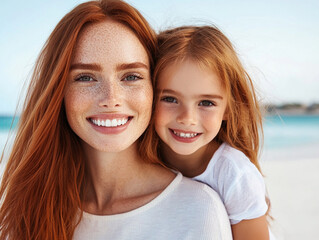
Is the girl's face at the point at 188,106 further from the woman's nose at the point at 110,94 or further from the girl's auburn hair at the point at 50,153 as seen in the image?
the woman's nose at the point at 110,94

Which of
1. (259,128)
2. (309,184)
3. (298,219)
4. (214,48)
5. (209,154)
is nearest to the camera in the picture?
(214,48)

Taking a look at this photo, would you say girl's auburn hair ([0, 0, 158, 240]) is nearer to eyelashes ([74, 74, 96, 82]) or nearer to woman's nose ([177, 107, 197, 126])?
eyelashes ([74, 74, 96, 82])

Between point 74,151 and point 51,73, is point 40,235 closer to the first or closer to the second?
point 74,151

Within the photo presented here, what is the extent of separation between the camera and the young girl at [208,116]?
2277 millimetres

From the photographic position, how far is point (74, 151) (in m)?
2.31

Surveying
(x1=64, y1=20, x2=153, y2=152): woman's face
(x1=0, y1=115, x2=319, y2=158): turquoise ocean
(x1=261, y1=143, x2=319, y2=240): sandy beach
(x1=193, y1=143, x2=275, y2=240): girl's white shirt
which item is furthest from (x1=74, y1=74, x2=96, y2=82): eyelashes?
(x1=0, y1=115, x2=319, y2=158): turquoise ocean

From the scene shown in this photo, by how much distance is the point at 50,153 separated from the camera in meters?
2.20

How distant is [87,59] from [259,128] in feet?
5.04

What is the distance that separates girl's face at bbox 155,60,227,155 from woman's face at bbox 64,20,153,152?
1.10ft

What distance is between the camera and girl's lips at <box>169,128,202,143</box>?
8.07 feet

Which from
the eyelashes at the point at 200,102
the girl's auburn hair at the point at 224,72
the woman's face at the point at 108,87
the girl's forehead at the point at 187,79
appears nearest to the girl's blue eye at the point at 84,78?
the woman's face at the point at 108,87

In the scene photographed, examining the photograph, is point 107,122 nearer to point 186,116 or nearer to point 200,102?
point 186,116

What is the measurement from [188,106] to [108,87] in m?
0.65

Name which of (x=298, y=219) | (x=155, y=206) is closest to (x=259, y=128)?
(x=155, y=206)
